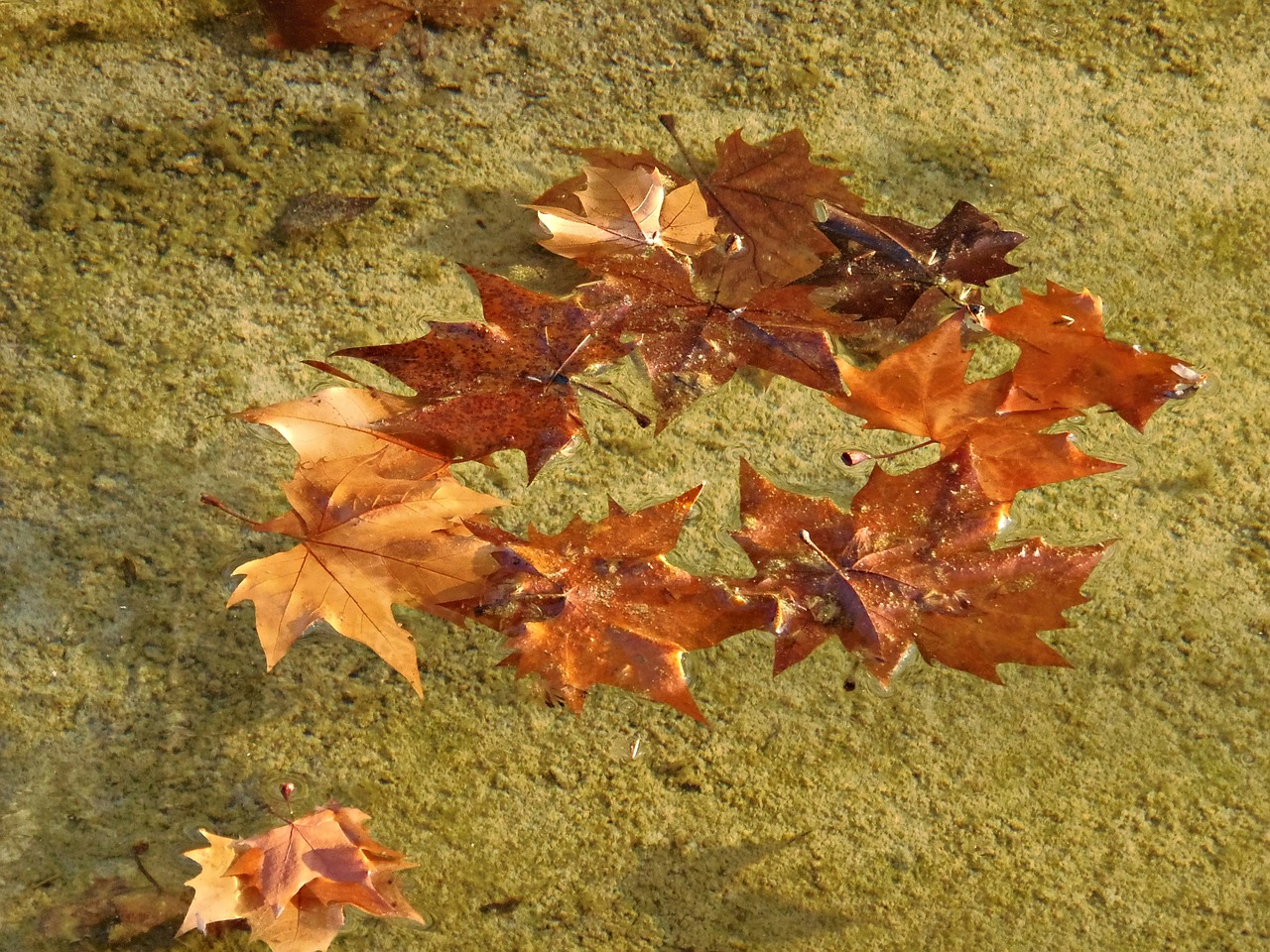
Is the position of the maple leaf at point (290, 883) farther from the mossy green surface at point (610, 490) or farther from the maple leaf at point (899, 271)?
the maple leaf at point (899, 271)

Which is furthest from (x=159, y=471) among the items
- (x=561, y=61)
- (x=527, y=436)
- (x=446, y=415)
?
(x=561, y=61)

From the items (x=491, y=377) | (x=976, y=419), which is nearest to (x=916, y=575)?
(x=976, y=419)

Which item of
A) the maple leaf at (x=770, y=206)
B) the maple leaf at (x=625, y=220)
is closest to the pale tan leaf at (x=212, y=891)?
the maple leaf at (x=625, y=220)

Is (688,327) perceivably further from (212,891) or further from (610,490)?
(212,891)

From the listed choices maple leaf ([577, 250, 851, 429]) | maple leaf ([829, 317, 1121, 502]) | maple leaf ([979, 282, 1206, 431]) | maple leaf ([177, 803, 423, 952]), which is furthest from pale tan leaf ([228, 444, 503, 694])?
maple leaf ([979, 282, 1206, 431])

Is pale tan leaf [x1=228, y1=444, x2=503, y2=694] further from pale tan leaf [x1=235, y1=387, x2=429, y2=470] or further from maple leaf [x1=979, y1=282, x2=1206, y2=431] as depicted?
maple leaf [x1=979, y1=282, x2=1206, y2=431]

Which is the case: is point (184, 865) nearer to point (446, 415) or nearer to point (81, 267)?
point (446, 415)
